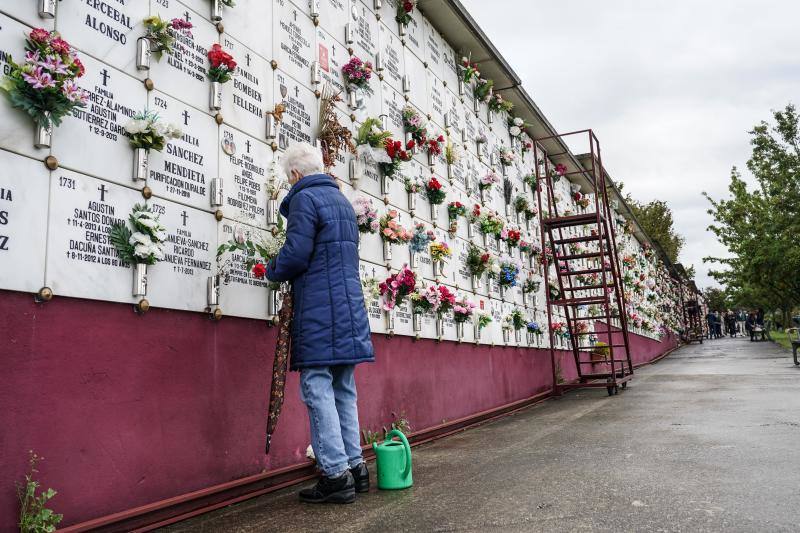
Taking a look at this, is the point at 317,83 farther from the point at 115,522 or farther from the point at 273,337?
the point at 115,522

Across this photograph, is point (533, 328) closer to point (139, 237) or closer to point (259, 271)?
point (259, 271)

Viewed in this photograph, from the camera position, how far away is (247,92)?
4578 millimetres

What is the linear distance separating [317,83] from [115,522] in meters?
3.68

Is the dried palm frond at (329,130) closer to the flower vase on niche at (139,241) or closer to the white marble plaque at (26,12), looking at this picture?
the flower vase on niche at (139,241)

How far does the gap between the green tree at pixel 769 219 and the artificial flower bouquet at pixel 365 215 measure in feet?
79.5

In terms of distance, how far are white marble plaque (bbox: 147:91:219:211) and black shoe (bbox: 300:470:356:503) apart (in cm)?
182

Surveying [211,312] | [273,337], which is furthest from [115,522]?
[273,337]

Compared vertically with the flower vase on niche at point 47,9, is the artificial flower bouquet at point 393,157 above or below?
above

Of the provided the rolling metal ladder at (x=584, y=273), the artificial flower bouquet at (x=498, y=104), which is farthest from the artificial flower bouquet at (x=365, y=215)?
the artificial flower bouquet at (x=498, y=104)

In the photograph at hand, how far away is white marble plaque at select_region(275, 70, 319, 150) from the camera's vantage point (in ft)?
16.2

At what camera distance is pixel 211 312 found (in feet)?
13.0

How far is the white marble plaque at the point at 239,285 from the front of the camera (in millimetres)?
4129

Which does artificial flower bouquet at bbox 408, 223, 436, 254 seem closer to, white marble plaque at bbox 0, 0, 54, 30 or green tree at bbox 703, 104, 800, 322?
white marble plaque at bbox 0, 0, 54, 30

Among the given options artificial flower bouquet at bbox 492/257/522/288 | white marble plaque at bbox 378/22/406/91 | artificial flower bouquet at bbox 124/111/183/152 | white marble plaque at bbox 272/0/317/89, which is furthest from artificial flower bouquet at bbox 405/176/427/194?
artificial flower bouquet at bbox 124/111/183/152
